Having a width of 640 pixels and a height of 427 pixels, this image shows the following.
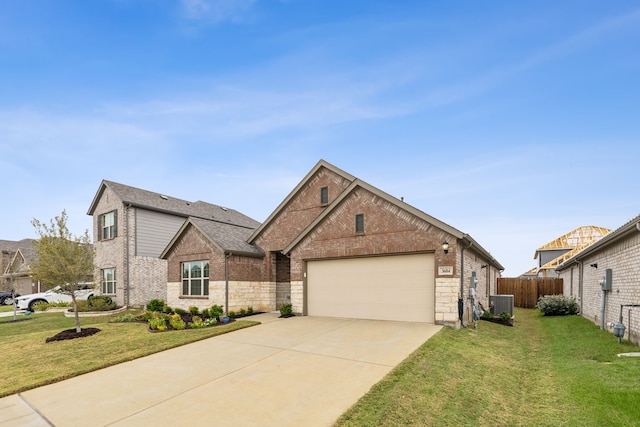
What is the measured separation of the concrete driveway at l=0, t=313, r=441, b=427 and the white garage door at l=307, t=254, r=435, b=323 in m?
2.15

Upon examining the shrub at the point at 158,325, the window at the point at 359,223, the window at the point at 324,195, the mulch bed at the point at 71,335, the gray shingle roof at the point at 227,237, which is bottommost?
the mulch bed at the point at 71,335

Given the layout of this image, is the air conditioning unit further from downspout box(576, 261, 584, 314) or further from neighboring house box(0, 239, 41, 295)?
neighboring house box(0, 239, 41, 295)

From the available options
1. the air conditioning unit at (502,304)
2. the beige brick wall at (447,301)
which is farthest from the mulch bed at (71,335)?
the air conditioning unit at (502,304)

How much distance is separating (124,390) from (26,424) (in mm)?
1522

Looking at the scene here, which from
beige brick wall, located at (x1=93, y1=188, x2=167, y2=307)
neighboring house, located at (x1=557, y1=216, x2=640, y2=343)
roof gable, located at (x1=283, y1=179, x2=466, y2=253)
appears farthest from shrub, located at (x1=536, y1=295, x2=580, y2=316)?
beige brick wall, located at (x1=93, y1=188, x2=167, y2=307)

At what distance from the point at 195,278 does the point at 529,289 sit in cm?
2343

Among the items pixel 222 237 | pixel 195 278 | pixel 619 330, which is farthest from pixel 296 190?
pixel 619 330

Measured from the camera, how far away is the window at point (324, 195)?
17.4 metres

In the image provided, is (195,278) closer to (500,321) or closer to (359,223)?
(359,223)

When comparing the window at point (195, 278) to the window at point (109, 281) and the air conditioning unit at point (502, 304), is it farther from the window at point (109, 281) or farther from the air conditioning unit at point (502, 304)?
the air conditioning unit at point (502, 304)

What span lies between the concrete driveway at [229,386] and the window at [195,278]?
7107 millimetres

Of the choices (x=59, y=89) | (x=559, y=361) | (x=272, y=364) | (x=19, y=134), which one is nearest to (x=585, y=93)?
(x=559, y=361)

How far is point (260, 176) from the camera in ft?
75.3

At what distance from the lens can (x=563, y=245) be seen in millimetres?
38625
